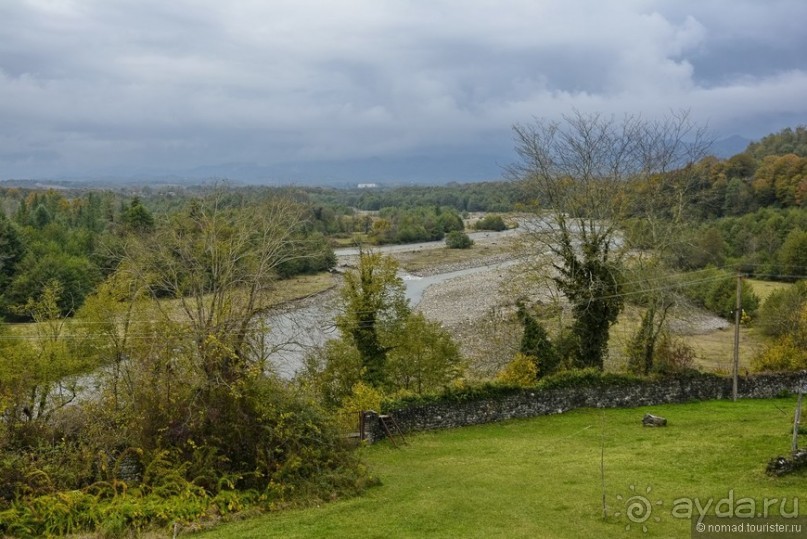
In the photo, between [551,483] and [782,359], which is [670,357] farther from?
[551,483]

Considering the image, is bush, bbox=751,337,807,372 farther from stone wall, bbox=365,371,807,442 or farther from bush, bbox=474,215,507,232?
bush, bbox=474,215,507,232

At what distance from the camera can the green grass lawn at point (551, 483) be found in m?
12.2

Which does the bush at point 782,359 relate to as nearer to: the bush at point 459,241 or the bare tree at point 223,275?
the bare tree at point 223,275

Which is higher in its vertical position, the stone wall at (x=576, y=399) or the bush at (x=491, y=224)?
the bush at (x=491, y=224)

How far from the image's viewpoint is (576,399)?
26078mm

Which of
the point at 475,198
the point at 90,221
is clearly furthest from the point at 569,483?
the point at 475,198

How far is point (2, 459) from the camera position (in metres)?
14.1

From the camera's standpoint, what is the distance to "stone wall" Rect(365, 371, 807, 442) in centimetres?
2322

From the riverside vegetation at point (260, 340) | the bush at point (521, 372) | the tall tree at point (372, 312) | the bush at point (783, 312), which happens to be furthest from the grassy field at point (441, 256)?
the bush at point (521, 372)

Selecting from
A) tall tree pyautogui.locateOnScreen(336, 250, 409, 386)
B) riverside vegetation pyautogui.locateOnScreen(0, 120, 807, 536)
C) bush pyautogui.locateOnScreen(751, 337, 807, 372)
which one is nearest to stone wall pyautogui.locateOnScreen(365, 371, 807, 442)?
riverside vegetation pyautogui.locateOnScreen(0, 120, 807, 536)

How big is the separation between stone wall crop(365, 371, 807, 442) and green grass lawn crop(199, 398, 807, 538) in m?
1.14

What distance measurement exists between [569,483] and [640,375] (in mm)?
14062

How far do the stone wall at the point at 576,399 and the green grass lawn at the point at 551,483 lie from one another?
1.14m

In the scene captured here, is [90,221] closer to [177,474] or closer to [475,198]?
[177,474]
